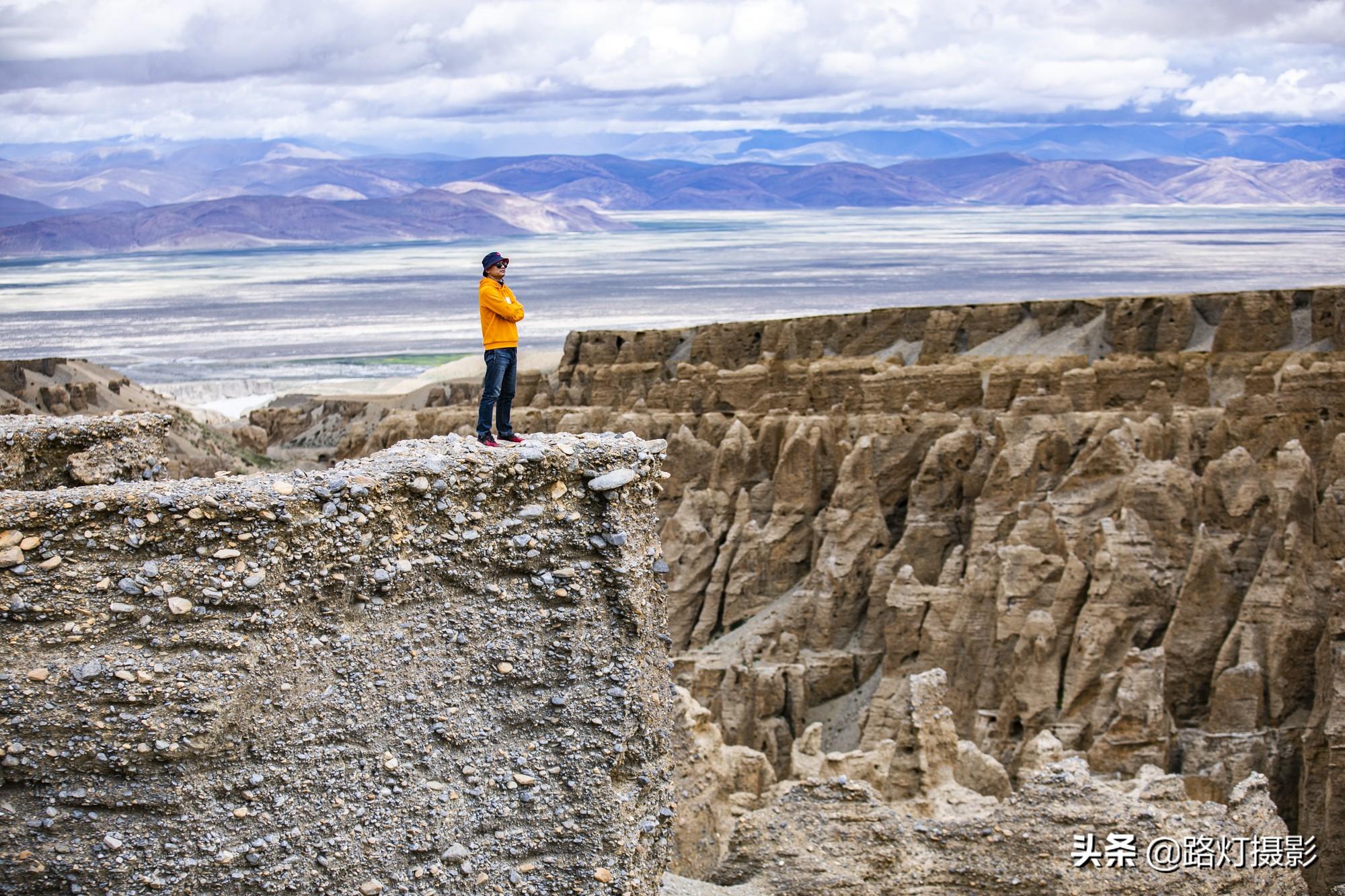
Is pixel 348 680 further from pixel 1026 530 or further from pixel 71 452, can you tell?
pixel 1026 530

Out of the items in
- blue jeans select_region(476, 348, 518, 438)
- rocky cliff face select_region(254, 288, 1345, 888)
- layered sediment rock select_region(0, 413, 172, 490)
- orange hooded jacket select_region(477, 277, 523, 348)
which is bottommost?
rocky cliff face select_region(254, 288, 1345, 888)

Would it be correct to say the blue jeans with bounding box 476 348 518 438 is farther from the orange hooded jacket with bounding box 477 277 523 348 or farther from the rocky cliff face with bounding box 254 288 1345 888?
the rocky cliff face with bounding box 254 288 1345 888

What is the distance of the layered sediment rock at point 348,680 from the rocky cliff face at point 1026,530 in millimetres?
9693

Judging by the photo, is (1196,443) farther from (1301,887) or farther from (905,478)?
(1301,887)

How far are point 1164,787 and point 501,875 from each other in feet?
31.0

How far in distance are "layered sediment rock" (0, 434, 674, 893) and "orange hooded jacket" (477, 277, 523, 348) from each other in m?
1.46

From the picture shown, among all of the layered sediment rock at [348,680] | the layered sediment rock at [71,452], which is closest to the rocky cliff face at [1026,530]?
the layered sediment rock at [348,680]

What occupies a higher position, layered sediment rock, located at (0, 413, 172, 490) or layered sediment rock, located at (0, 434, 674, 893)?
layered sediment rock, located at (0, 413, 172, 490)

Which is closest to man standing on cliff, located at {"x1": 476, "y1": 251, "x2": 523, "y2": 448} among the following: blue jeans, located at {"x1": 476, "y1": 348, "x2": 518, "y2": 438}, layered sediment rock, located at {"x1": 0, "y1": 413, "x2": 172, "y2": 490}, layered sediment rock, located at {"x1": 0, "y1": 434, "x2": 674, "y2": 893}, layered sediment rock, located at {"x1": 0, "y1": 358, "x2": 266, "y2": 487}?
blue jeans, located at {"x1": 476, "y1": 348, "x2": 518, "y2": 438}

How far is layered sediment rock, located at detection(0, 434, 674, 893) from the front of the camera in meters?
9.23

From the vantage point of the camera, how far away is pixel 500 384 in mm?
11812

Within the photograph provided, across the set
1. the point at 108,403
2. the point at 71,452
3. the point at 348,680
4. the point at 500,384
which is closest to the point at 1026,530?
the point at 500,384

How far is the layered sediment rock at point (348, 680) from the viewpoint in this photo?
30.3 ft

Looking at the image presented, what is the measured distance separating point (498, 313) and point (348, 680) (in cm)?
322
